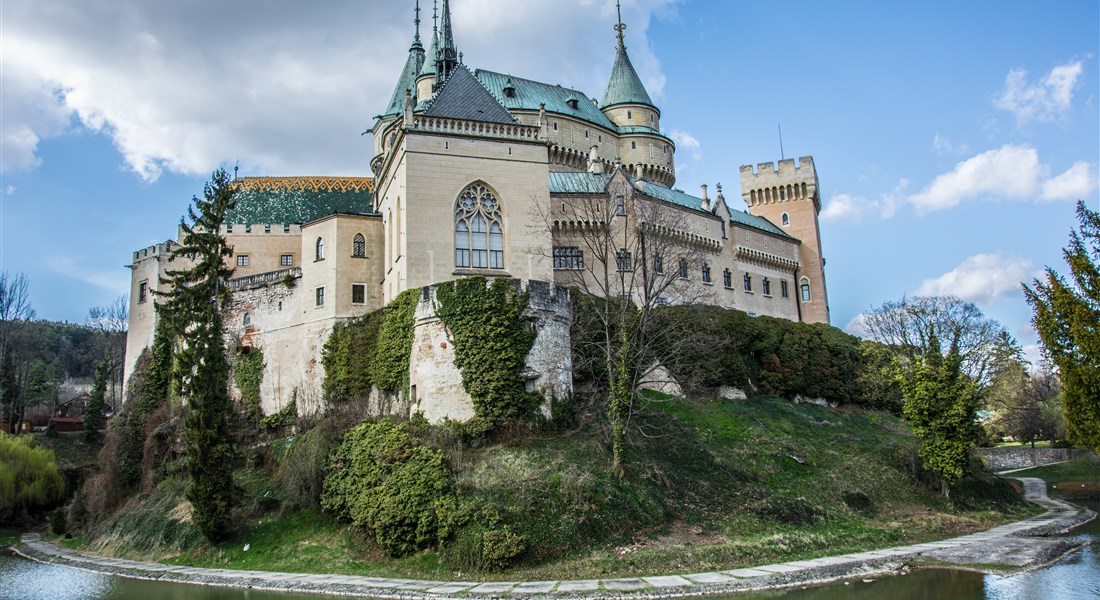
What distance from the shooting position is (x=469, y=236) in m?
31.7

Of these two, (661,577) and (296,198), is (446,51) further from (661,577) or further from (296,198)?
(661,577)

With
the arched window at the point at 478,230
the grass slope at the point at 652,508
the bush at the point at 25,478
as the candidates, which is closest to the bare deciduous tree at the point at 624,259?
the arched window at the point at 478,230

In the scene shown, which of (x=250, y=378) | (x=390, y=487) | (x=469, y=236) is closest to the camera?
(x=390, y=487)

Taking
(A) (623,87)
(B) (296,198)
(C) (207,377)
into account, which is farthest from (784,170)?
(C) (207,377)

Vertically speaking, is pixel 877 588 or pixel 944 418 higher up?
pixel 944 418

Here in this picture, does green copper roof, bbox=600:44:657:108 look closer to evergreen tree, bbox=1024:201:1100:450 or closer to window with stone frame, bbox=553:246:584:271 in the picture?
window with stone frame, bbox=553:246:584:271

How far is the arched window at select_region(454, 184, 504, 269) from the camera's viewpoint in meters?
31.5

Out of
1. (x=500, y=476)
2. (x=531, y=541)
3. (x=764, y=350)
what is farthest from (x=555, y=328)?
(x=764, y=350)

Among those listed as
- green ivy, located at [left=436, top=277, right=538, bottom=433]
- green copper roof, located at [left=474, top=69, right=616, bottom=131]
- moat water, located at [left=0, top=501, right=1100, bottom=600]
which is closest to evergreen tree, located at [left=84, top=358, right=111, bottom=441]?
moat water, located at [left=0, top=501, right=1100, bottom=600]

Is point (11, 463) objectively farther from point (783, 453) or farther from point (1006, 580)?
point (1006, 580)

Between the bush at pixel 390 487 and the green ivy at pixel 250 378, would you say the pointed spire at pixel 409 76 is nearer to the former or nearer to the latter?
the green ivy at pixel 250 378

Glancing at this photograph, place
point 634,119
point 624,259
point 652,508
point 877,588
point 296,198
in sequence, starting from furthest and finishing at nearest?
point 634,119 < point 296,198 < point 624,259 < point 652,508 < point 877,588

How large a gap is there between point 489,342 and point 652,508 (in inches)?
288

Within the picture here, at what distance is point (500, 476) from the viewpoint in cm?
2241
